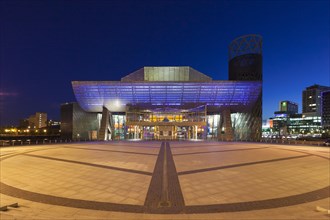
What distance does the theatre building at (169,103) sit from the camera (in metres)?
52.7

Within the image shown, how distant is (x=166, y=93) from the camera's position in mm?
54438

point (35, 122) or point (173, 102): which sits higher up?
point (173, 102)

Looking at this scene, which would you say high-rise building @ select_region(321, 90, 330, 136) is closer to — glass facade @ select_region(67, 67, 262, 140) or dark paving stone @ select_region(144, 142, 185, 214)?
glass facade @ select_region(67, 67, 262, 140)

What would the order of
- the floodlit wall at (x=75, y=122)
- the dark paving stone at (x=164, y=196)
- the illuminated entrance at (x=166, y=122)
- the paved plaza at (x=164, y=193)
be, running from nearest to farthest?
the paved plaza at (x=164, y=193)
the dark paving stone at (x=164, y=196)
the illuminated entrance at (x=166, y=122)
the floodlit wall at (x=75, y=122)

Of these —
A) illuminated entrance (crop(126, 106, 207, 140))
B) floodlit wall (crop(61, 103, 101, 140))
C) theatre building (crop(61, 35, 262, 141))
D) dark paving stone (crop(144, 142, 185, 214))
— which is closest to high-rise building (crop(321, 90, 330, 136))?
theatre building (crop(61, 35, 262, 141))

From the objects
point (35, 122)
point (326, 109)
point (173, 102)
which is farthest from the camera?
point (35, 122)

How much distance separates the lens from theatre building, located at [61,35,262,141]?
52688 millimetres

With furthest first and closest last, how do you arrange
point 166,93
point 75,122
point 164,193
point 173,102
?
1. point 75,122
2. point 173,102
3. point 166,93
4. point 164,193

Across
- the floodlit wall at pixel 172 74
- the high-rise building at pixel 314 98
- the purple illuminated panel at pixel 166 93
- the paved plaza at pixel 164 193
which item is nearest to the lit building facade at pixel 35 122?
the purple illuminated panel at pixel 166 93

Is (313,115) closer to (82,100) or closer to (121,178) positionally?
(82,100)

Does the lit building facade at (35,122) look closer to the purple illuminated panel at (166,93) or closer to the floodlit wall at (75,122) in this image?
the floodlit wall at (75,122)

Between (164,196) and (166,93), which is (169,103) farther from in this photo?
(164,196)

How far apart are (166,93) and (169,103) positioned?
5.39 metres

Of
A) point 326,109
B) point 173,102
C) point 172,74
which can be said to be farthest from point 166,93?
point 326,109
